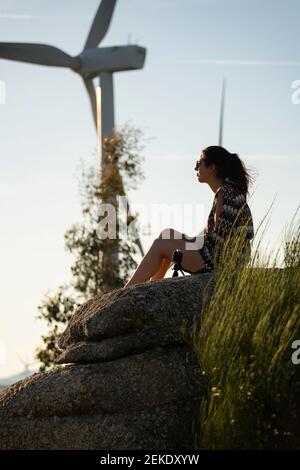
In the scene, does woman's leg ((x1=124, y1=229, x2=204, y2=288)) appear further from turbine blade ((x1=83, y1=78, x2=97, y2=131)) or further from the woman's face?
turbine blade ((x1=83, y1=78, x2=97, y2=131))

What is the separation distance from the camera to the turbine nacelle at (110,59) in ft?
95.0

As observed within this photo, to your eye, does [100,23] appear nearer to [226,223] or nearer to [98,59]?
[98,59]

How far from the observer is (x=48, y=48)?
28.9 metres

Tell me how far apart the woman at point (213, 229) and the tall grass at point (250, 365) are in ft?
4.88

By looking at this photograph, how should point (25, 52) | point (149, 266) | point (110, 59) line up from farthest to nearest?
point (110, 59)
point (25, 52)
point (149, 266)

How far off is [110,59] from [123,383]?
2011 centimetres

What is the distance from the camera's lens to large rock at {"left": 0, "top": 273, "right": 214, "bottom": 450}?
9773 mm

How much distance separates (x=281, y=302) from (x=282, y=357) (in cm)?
48

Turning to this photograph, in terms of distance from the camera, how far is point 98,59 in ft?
97.1

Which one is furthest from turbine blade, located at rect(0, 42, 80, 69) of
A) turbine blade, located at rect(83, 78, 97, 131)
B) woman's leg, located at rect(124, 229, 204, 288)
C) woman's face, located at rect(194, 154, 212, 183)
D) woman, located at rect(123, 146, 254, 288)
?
woman's leg, located at rect(124, 229, 204, 288)

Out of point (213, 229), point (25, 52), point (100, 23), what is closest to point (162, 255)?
point (213, 229)
